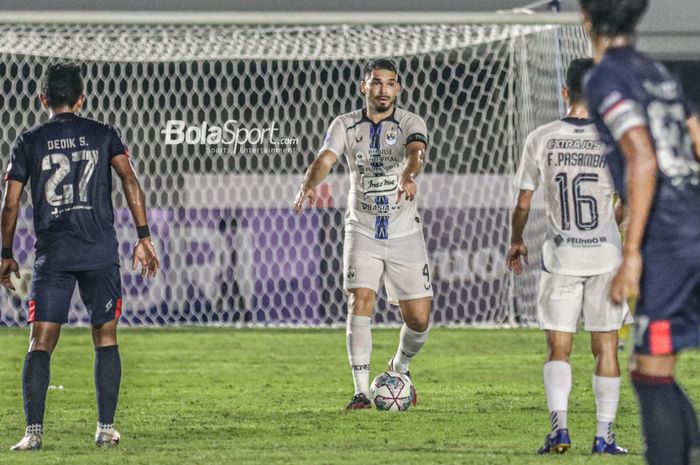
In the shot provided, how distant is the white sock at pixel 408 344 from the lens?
8.51 meters

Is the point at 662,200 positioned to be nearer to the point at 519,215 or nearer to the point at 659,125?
the point at 659,125

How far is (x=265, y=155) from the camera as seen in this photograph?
643 inches

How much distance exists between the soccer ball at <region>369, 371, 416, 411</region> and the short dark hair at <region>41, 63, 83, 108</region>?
255 centimetres

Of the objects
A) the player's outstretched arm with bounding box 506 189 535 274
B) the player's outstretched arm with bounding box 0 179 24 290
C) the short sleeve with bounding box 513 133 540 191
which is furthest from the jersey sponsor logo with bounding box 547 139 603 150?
the player's outstretched arm with bounding box 0 179 24 290

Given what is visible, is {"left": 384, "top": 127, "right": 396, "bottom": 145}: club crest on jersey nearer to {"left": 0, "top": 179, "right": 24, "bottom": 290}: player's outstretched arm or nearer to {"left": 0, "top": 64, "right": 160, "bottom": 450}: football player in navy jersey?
Answer: {"left": 0, "top": 64, "right": 160, "bottom": 450}: football player in navy jersey

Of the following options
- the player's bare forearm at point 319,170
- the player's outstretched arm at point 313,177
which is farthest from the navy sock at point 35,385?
the player's bare forearm at point 319,170

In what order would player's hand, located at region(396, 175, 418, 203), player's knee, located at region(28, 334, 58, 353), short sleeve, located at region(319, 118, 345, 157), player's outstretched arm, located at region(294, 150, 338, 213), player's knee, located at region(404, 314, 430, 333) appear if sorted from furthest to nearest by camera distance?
player's knee, located at region(404, 314, 430, 333) → short sleeve, located at region(319, 118, 345, 157) → player's outstretched arm, located at region(294, 150, 338, 213) → player's hand, located at region(396, 175, 418, 203) → player's knee, located at region(28, 334, 58, 353)

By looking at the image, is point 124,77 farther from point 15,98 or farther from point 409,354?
point 409,354

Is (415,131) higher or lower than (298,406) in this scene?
higher

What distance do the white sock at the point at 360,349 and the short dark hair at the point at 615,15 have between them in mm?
4285

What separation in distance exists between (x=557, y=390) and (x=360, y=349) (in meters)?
2.28

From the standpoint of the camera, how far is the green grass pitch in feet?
20.9

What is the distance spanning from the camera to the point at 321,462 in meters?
6.03

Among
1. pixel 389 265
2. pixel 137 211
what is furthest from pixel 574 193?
pixel 389 265
